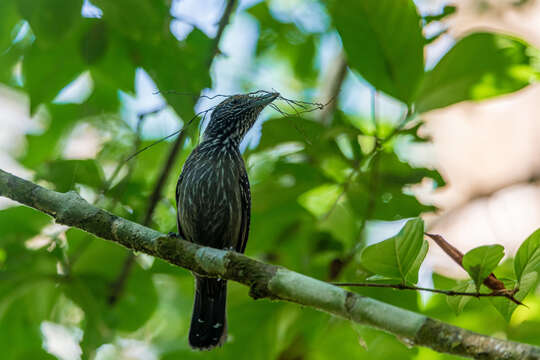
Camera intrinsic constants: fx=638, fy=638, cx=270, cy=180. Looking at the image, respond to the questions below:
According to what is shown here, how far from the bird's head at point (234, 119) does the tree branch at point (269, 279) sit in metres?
1.86

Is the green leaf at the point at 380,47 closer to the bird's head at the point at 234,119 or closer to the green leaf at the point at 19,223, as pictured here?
the bird's head at the point at 234,119

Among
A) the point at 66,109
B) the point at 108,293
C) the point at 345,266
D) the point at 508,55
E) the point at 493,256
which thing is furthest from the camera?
the point at 66,109

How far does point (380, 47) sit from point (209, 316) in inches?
92.1

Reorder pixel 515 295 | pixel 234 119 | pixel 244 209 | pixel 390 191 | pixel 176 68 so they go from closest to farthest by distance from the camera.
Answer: pixel 515 295 → pixel 176 68 → pixel 390 191 → pixel 244 209 → pixel 234 119

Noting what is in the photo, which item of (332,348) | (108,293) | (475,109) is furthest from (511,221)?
(108,293)

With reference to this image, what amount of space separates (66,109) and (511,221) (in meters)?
5.00

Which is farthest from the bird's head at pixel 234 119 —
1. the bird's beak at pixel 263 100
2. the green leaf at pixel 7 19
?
the green leaf at pixel 7 19

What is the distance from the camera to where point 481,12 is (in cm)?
795

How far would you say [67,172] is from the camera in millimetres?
4320

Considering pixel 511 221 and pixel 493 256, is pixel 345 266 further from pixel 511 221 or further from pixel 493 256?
pixel 511 221

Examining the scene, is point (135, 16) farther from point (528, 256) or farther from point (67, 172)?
point (528, 256)

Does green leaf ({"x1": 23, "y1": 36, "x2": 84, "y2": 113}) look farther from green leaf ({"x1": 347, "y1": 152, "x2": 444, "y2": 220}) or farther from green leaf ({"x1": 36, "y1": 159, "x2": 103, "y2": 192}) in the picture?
green leaf ({"x1": 347, "y1": 152, "x2": 444, "y2": 220})

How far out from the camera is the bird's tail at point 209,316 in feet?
15.5

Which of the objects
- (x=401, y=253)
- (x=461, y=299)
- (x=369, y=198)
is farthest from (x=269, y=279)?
(x=369, y=198)
